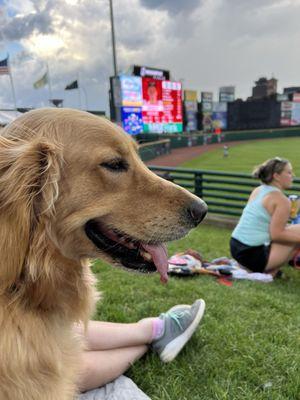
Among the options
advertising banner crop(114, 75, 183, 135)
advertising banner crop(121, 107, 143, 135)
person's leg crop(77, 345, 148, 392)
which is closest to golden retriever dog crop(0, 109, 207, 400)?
person's leg crop(77, 345, 148, 392)

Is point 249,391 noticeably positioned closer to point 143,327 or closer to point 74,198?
point 143,327

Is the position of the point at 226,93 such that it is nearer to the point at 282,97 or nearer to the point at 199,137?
the point at 282,97

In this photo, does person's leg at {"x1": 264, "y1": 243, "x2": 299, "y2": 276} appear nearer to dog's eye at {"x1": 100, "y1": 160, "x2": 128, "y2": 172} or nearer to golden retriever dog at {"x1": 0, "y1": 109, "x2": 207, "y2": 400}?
golden retriever dog at {"x1": 0, "y1": 109, "x2": 207, "y2": 400}

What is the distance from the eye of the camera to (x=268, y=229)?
16.2 feet

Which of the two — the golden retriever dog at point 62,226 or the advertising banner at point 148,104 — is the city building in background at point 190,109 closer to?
the advertising banner at point 148,104

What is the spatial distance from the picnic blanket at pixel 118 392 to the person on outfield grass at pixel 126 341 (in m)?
0.04

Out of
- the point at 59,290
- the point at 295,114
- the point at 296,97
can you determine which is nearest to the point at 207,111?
the point at 295,114

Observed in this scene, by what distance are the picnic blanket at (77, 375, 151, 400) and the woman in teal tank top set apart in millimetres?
2888

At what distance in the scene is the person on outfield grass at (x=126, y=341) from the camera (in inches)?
95.7

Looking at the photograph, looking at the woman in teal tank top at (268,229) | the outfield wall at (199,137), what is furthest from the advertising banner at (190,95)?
the woman in teal tank top at (268,229)

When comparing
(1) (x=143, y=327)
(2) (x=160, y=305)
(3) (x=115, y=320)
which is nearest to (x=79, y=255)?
(1) (x=143, y=327)

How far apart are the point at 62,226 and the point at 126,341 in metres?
1.25

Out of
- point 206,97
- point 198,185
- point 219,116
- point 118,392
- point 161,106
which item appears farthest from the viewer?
point 219,116

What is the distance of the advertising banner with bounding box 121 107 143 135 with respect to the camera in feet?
73.9
